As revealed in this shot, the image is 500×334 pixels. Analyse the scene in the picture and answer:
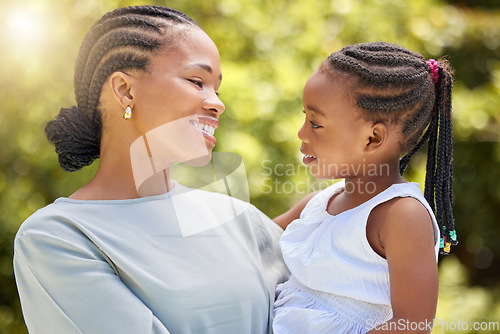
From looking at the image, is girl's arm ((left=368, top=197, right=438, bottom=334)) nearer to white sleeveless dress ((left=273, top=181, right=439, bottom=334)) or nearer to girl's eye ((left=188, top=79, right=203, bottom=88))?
white sleeveless dress ((left=273, top=181, right=439, bottom=334))

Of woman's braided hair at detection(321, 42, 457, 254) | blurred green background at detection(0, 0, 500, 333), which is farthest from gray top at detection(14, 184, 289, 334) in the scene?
blurred green background at detection(0, 0, 500, 333)

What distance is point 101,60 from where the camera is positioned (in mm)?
1668

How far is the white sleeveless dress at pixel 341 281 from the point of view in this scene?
1563mm

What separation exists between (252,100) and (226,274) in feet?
5.72

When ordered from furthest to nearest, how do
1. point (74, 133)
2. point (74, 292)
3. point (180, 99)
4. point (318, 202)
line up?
point (318, 202) → point (74, 133) → point (180, 99) → point (74, 292)

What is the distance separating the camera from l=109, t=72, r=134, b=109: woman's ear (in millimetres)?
1617

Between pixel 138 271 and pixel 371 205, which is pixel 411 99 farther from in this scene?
pixel 138 271

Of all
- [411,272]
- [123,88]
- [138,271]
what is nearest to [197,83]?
[123,88]

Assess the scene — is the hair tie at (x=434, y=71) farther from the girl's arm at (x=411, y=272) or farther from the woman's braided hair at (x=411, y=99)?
the girl's arm at (x=411, y=272)

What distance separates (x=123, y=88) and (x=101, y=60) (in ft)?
0.40

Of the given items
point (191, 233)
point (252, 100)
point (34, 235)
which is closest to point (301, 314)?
point (191, 233)

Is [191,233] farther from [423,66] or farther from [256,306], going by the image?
[423,66]

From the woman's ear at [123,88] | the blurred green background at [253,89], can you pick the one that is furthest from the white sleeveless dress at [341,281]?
the blurred green background at [253,89]

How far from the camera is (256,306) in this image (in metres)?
1.63
